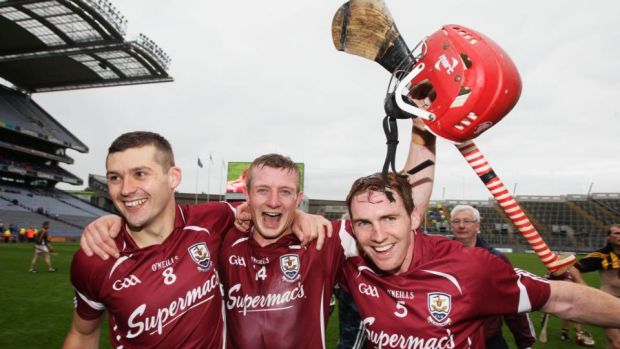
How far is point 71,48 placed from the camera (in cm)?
2972

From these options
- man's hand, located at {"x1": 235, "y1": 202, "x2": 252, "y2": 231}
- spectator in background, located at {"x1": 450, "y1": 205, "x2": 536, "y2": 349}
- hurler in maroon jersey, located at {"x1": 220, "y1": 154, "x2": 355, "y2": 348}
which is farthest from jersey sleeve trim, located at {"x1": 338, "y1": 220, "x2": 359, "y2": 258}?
spectator in background, located at {"x1": 450, "y1": 205, "x2": 536, "y2": 349}

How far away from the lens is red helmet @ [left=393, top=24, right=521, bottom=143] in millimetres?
1679

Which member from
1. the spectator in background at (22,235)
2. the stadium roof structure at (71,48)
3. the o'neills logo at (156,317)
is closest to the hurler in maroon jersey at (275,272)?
the o'neills logo at (156,317)

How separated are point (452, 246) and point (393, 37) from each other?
119 centimetres

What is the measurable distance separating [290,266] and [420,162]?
1.02m

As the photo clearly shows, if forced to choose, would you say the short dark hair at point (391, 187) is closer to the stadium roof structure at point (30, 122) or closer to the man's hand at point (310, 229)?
the man's hand at point (310, 229)

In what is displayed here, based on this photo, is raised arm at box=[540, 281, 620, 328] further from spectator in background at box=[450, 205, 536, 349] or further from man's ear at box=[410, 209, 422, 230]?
spectator in background at box=[450, 205, 536, 349]

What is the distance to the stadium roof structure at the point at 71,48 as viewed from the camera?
25.9 metres

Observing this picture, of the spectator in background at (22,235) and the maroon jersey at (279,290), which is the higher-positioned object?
the maroon jersey at (279,290)

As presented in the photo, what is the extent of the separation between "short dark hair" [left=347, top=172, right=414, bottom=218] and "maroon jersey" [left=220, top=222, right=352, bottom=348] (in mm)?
540

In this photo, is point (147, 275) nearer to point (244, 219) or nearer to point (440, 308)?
point (244, 219)

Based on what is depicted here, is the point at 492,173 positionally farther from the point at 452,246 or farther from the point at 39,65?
the point at 39,65

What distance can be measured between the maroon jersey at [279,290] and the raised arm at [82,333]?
818 millimetres

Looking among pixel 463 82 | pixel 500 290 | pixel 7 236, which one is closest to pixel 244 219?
pixel 500 290
